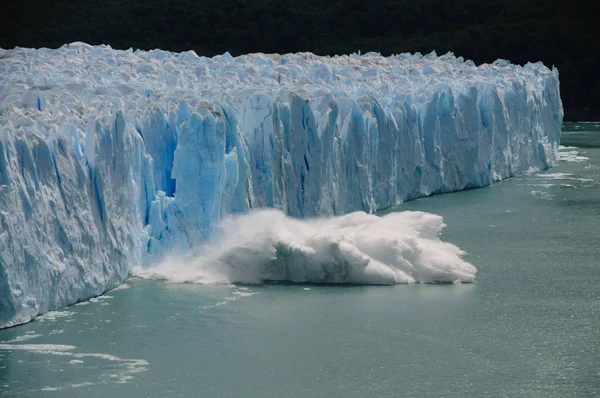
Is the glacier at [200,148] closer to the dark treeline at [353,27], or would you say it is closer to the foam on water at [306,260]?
the foam on water at [306,260]

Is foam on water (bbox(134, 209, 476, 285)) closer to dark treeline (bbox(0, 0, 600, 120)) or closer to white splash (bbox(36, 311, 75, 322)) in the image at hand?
white splash (bbox(36, 311, 75, 322))

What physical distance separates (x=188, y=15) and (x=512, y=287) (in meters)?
27.6

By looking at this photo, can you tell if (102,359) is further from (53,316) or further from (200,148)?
(200,148)

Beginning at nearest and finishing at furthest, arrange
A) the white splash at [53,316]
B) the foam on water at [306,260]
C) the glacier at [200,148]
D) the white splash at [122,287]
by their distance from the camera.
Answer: the white splash at [53,316]
the glacier at [200,148]
the white splash at [122,287]
the foam on water at [306,260]

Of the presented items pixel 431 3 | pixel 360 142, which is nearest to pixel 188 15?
pixel 431 3

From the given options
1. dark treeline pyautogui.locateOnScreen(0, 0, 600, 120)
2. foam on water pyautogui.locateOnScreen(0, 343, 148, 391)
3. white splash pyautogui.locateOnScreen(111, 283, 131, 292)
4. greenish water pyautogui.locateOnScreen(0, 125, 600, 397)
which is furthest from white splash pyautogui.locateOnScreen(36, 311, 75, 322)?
dark treeline pyautogui.locateOnScreen(0, 0, 600, 120)

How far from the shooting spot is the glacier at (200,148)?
27.6ft

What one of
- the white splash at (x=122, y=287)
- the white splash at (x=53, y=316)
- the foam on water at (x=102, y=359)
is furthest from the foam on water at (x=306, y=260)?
the foam on water at (x=102, y=359)

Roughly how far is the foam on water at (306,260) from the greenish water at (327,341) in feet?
0.63

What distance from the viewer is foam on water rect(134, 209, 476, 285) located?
1003 cm

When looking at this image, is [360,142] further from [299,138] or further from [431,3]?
[431,3]

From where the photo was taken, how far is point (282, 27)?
3672 centimetres

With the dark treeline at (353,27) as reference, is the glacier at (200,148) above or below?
below

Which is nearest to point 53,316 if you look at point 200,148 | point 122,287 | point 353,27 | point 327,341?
point 122,287
